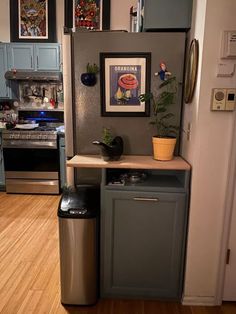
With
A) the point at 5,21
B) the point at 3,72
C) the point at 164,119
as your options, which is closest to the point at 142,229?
the point at 164,119

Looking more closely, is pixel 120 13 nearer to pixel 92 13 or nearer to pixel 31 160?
pixel 92 13

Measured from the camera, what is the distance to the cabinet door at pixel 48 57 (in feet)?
12.7

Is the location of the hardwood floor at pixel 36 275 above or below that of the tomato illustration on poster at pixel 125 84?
below

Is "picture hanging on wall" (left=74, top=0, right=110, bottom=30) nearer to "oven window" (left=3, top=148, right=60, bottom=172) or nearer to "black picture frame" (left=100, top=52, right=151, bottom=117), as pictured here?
"oven window" (left=3, top=148, right=60, bottom=172)

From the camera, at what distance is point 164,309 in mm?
1790

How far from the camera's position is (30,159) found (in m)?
3.78

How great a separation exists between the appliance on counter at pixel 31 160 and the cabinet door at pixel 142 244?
A: 2.19 m

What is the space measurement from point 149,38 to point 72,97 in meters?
0.72

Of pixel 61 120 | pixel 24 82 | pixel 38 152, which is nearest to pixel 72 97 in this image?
pixel 38 152

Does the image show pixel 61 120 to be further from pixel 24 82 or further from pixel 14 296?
pixel 14 296

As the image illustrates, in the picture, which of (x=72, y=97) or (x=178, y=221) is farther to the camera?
(x=72, y=97)

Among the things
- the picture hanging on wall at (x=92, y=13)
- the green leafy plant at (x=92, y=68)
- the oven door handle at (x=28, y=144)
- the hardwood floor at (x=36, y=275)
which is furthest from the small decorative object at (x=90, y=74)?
the picture hanging on wall at (x=92, y=13)

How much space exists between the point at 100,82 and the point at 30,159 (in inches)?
85.9

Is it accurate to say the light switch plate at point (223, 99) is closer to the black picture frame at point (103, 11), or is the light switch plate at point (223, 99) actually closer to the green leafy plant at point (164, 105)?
the green leafy plant at point (164, 105)
